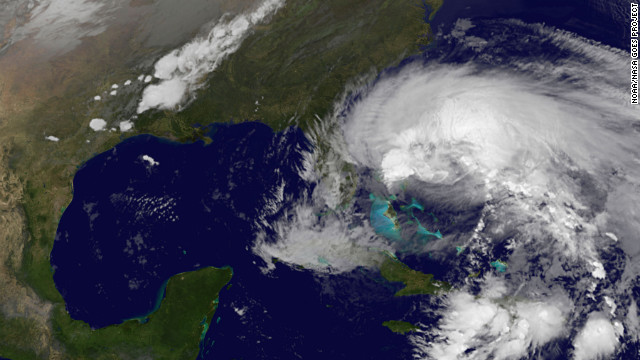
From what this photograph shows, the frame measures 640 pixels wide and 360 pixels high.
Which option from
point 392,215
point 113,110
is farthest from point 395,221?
point 113,110

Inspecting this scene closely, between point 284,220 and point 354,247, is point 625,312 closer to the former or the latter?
point 354,247

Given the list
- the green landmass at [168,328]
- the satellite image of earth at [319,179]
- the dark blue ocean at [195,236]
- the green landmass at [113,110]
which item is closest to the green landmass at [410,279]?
the satellite image of earth at [319,179]

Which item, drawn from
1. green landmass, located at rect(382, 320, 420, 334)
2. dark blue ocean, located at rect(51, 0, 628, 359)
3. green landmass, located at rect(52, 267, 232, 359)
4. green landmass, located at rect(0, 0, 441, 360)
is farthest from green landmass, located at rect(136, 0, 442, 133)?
green landmass, located at rect(382, 320, 420, 334)

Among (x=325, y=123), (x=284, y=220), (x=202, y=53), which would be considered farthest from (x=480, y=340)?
(x=202, y=53)

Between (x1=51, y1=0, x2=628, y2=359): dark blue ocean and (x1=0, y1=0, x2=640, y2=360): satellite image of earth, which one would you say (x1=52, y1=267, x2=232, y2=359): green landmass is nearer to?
(x1=0, y1=0, x2=640, y2=360): satellite image of earth

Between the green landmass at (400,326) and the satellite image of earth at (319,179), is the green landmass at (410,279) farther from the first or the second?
the green landmass at (400,326)

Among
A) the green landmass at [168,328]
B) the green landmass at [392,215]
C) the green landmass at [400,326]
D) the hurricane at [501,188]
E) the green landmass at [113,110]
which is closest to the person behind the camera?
the hurricane at [501,188]
